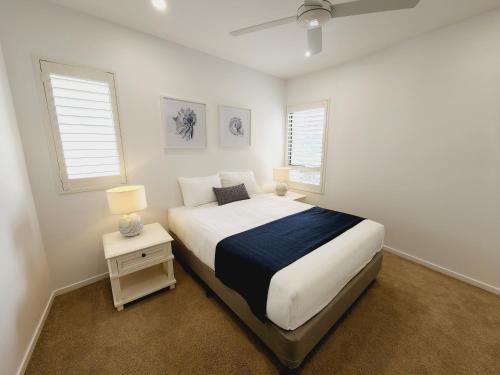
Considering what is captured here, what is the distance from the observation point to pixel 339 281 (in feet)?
4.88

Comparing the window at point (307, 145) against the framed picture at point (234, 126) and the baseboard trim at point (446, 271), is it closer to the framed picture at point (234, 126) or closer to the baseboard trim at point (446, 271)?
the framed picture at point (234, 126)

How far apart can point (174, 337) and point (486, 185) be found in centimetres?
316

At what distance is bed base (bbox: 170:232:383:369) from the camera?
4.01 feet

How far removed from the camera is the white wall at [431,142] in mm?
1966

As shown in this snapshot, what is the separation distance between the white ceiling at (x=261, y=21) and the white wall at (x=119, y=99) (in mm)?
179

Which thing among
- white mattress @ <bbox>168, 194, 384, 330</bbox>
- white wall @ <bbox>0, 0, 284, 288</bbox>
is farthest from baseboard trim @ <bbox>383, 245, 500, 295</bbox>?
white wall @ <bbox>0, 0, 284, 288</bbox>

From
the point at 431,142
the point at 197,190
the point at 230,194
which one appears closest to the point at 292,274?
the point at 230,194

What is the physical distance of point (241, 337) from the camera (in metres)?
1.57

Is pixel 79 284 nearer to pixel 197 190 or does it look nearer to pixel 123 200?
pixel 123 200

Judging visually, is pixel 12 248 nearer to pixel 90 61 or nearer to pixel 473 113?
pixel 90 61

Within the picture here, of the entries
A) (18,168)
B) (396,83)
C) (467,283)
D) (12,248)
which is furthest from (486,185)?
(18,168)

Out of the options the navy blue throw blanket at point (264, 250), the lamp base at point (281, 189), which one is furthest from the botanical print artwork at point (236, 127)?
the navy blue throw blanket at point (264, 250)

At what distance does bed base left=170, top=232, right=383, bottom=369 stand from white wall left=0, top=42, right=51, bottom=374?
48.6 inches

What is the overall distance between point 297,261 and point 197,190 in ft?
5.61
